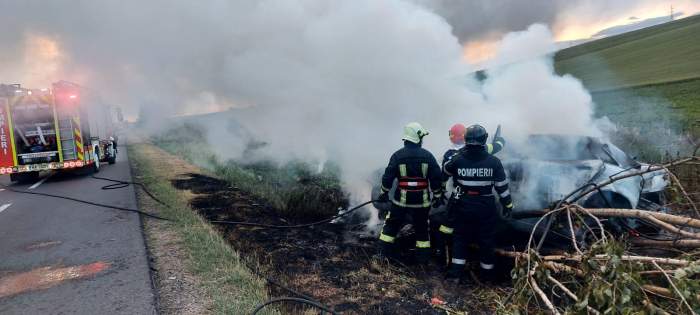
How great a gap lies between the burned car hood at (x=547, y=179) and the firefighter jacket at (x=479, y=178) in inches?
23.0

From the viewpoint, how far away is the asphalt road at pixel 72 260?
11.9 feet

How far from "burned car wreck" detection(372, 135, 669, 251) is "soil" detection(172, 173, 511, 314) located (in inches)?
33.5

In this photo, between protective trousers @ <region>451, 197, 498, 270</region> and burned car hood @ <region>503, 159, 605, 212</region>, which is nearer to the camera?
protective trousers @ <region>451, 197, 498, 270</region>

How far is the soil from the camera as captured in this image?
3.90 meters

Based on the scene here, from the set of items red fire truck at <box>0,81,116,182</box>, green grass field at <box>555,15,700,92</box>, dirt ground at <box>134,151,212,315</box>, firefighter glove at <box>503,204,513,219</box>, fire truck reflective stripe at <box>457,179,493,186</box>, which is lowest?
dirt ground at <box>134,151,212,315</box>

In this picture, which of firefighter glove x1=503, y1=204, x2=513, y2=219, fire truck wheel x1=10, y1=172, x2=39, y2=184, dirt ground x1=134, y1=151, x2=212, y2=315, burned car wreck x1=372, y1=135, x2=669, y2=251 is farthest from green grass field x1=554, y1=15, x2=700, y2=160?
fire truck wheel x1=10, y1=172, x2=39, y2=184

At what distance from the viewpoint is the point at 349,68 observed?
888 centimetres

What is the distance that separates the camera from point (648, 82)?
25.9 m

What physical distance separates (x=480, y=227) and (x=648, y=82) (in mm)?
27986

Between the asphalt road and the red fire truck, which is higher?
the red fire truck

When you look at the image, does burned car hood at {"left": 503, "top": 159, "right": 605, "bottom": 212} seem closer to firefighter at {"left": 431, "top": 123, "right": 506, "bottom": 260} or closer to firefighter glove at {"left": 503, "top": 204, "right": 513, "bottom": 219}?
firefighter at {"left": 431, "top": 123, "right": 506, "bottom": 260}

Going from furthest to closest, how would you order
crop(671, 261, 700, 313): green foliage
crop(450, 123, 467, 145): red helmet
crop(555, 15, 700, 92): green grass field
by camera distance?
crop(555, 15, 700, 92): green grass field, crop(450, 123, 467, 145): red helmet, crop(671, 261, 700, 313): green foliage

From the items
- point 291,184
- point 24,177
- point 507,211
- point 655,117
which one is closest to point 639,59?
point 655,117

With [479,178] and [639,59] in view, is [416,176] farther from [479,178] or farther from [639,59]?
[639,59]
